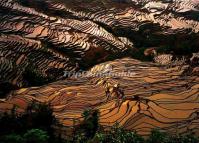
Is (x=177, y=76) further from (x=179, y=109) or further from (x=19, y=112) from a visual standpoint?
(x=19, y=112)

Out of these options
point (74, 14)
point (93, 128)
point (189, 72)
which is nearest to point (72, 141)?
point (93, 128)

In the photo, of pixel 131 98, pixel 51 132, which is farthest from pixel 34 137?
pixel 131 98

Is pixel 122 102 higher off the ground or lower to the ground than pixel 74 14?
lower

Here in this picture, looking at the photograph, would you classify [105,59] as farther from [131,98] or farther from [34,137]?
[34,137]

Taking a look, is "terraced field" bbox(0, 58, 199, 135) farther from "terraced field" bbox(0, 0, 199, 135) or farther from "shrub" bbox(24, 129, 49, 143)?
"shrub" bbox(24, 129, 49, 143)

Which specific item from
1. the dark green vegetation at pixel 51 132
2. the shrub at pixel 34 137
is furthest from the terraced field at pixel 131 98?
the shrub at pixel 34 137

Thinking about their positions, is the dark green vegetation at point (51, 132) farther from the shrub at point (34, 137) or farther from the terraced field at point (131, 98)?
the terraced field at point (131, 98)
